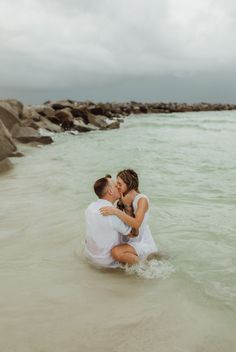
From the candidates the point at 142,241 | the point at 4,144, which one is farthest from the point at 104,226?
the point at 4,144

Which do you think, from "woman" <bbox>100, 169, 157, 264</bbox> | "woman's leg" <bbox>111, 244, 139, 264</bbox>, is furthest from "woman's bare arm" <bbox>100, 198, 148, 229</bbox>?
"woman's leg" <bbox>111, 244, 139, 264</bbox>

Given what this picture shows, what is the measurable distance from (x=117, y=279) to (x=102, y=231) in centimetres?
49

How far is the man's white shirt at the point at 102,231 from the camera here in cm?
486

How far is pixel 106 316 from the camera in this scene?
3871mm

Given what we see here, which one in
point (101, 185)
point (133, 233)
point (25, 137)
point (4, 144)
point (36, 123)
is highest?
point (101, 185)

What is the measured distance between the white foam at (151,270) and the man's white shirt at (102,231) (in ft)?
0.71

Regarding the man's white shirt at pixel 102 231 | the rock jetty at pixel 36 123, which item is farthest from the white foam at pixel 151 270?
the rock jetty at pixel 36 123

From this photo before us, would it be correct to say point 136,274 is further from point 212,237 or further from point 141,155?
point 141,155

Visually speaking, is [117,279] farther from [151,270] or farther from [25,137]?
[25,137]

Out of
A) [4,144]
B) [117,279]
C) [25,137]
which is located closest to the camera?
[117,279]

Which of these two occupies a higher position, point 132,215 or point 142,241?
point 132,215

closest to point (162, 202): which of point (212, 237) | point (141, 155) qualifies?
point (212, 237)

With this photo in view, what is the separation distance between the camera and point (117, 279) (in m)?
4.75

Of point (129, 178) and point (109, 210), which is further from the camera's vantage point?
→ point (129, 178)
